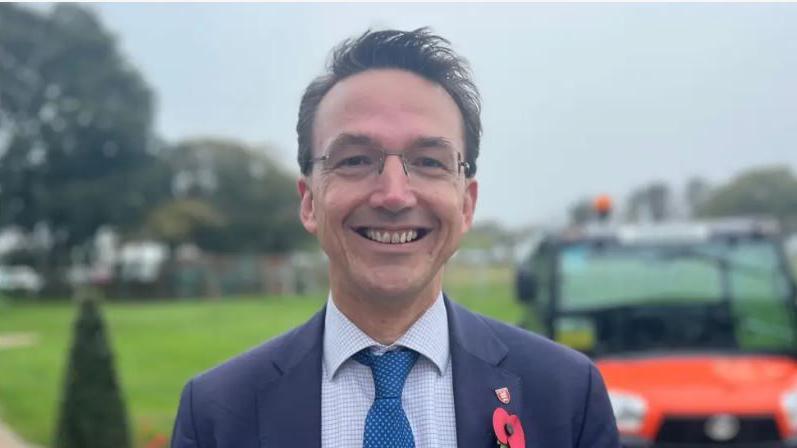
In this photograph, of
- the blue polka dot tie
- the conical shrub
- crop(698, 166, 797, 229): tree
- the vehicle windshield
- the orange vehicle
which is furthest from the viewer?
crop(698, 166, 797, 229): tree

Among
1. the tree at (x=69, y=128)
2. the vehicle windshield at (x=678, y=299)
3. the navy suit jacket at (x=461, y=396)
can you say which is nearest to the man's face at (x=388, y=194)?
the navy suit jacket at (x=461, y=396)

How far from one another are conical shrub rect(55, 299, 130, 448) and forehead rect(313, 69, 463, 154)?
592 cm

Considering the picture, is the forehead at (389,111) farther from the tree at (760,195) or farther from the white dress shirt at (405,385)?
the tree at (760,195)

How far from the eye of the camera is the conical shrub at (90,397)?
7312mm

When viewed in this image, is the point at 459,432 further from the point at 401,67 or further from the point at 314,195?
the point at 401,67

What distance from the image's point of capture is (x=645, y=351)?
21.1 feet

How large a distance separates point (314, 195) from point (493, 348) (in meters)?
0.52

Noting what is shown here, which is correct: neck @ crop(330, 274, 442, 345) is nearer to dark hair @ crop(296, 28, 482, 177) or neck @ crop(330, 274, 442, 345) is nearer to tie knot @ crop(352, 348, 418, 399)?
tie knot @ crop(352, 348, 418, 399)

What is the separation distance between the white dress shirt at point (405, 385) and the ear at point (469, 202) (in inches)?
7.7

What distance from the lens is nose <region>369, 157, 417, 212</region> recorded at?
1.86 meters

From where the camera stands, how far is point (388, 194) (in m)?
1.86

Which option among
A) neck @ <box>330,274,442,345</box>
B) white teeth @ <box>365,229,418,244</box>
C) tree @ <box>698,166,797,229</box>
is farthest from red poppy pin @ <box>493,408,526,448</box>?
tree @ <box>698,166,797,229</box>

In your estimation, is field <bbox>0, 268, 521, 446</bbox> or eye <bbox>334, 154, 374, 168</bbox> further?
field <bbox>0, 268, 521, 446</bbox>

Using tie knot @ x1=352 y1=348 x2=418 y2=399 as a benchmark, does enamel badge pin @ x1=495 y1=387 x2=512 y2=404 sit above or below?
below
